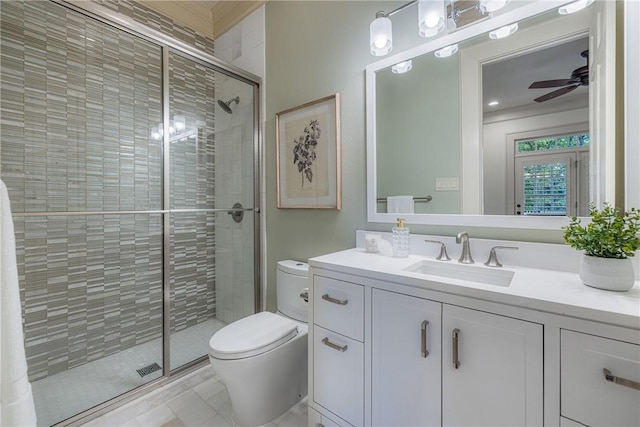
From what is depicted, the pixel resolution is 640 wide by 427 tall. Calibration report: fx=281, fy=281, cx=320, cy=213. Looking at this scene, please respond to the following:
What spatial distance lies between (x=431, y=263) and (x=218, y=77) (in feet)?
6.32

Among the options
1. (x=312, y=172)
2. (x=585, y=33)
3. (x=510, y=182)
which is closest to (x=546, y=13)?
(x=585, y=33)

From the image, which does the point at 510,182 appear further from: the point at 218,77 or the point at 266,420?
the point at 218,77

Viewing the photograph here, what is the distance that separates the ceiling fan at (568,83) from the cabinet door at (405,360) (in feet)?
2.95

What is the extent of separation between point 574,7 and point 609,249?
0.88 meters

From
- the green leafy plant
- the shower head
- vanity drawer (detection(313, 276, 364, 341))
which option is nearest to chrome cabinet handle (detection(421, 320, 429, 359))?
vanity drawer (detection(313, 276, 364, 341))

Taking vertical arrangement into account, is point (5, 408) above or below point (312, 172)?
below

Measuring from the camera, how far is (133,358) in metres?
1.83

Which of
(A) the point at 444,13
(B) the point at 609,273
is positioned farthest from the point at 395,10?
(B) the point at 609,273

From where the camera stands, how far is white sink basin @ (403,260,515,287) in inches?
42.0

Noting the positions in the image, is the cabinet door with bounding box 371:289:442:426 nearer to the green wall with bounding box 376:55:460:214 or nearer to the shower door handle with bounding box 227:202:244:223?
the green wall with bounding box 376:55:460:214

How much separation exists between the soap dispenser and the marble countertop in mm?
136

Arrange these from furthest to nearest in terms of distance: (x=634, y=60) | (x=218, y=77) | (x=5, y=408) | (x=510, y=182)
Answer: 1. (x=218, y=77)
2. (x=510, y=182)
3. (x=634, y=60)
4. (x=5, y=408)

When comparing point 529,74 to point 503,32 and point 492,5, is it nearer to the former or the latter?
point 503,32

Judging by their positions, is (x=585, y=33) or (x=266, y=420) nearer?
(x=585, y=33)
